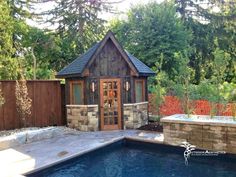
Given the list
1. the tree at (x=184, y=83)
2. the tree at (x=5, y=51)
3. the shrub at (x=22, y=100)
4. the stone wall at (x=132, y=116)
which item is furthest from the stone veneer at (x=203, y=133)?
the tree at (x=5, y=51)

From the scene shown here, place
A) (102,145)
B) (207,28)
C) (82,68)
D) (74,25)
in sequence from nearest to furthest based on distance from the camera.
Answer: (102,145)
(82,68)
(74,25)
(207,28)

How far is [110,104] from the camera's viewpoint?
1057cm

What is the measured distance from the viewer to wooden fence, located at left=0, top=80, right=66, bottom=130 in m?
9.58

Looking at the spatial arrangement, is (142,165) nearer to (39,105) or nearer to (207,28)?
(39,105)

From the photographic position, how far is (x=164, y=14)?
16.3 metres

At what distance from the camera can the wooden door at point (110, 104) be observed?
1045 centimetres

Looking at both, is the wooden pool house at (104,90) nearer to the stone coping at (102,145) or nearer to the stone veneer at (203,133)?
the stone coping at (102,145)

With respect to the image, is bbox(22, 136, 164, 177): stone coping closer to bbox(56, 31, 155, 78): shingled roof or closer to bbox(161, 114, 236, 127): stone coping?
bbox(161, 114, 236, 127): stone coping

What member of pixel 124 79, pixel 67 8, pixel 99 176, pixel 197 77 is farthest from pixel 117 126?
pixel 197 77

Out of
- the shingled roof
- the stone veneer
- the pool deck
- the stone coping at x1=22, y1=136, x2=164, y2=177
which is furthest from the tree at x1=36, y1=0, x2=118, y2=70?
the stone veneer

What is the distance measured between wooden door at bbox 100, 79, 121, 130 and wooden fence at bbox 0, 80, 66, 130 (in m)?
1.84

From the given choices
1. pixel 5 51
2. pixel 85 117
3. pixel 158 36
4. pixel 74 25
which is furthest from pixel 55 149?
pixel 74 25

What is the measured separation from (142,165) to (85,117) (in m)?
3.91

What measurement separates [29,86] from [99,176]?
213 inches
